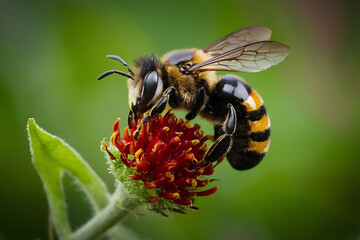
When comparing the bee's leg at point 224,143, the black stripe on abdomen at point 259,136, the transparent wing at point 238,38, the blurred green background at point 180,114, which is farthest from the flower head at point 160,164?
the blurred green background at point 180,114

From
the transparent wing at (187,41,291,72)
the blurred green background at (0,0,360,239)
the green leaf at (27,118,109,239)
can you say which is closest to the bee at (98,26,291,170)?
the transparent wing at (187,41,291,72)

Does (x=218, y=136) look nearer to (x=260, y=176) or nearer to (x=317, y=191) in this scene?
(x=260, y=176)

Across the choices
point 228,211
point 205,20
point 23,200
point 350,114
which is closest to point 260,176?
point 228,211

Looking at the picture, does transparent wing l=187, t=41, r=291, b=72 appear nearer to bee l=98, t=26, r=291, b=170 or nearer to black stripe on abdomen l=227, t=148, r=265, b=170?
bee l=98, t=26, r=291, b=170

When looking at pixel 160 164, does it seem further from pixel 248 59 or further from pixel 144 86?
pixel 248 59

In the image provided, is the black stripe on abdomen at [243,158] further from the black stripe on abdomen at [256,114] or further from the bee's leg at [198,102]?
the bee's leg at [198,102]
